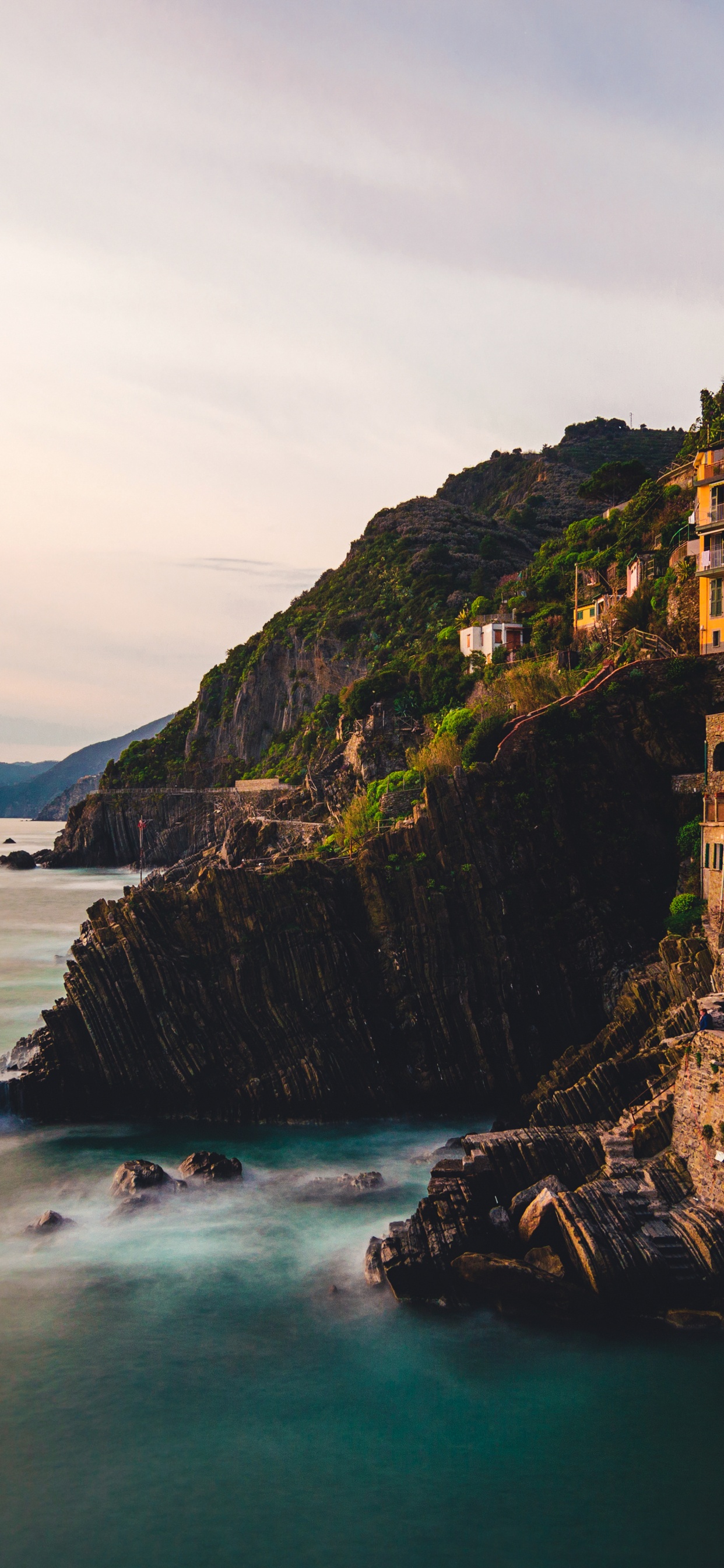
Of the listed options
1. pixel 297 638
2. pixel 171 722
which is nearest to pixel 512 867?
pixel 297 638

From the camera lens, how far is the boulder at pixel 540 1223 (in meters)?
18.5

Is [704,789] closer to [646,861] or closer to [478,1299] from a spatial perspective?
[646,861]

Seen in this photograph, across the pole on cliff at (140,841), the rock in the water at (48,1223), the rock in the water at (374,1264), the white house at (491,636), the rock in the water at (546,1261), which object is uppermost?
the white house at (491,636)

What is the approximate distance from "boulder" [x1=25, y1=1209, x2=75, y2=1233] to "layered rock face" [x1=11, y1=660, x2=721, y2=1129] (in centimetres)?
622

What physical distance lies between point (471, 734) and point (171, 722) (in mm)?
103533

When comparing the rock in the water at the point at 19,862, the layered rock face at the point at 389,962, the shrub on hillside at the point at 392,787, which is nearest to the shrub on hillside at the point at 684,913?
the layered rock face at the point at 389,962

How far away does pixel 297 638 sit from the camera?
110062 millimetres

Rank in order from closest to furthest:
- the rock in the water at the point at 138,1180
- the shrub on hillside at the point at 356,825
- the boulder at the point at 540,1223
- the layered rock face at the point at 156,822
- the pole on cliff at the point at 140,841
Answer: the boulder at the point at 540,1223, the rock in the water at the point at 138,1180, the shrub on hillside at the point at 356,825, the layered rock face at the point at 156,822, the pole on cliff at the point at 140,841

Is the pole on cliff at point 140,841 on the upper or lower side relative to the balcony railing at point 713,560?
lower

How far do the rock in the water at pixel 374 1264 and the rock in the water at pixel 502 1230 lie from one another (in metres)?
2.25

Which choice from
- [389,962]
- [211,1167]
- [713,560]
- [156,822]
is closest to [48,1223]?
[211,1167]

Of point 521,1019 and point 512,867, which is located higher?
point 512,867

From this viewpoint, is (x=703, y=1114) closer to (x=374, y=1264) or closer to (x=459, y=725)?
(x=374, y=1264)

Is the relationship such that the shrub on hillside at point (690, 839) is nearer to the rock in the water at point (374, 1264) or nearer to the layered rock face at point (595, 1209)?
the layered rock face at point (595, 1209)
